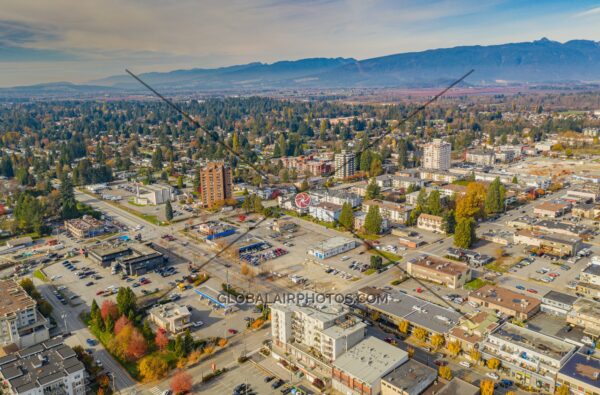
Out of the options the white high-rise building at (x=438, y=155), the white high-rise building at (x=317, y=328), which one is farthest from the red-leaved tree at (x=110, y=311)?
the white high-rise building at (x=438, y=155)

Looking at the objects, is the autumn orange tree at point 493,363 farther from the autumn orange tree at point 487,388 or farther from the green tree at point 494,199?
the green tree at point 494,199

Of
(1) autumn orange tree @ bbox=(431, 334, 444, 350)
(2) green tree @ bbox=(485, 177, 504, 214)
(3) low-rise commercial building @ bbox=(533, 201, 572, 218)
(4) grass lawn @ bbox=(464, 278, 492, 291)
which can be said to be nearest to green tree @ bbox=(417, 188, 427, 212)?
(2) green tree @ bbox=(485, 177, 504, 214)

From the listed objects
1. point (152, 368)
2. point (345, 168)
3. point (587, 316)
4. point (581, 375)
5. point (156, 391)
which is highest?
point (345, 168)

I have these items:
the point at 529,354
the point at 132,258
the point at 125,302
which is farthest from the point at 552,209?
the point at 125,302

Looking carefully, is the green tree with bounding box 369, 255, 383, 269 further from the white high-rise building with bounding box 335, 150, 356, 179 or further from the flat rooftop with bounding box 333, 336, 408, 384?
the white high-rise building with bounding box 335, 150, 356, 179

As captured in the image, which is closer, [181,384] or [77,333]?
[181,384]

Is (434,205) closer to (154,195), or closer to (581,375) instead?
(581,375)
